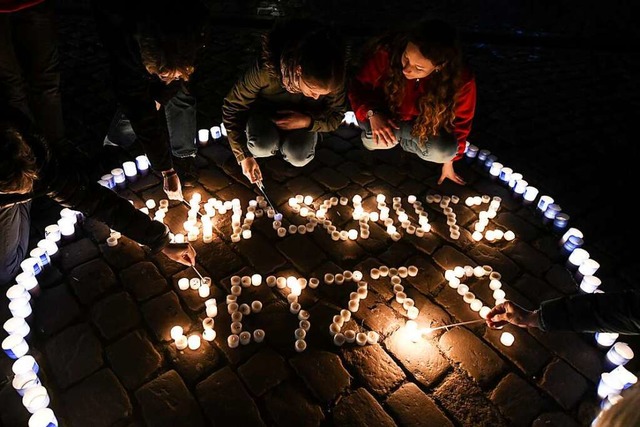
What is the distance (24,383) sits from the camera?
2.29m

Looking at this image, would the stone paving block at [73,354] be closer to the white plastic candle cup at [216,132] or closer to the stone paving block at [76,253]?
the stone paving block at [76,253]

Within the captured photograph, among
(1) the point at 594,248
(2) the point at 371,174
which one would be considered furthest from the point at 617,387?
(2) the point at 371,174

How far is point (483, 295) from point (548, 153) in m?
2.57

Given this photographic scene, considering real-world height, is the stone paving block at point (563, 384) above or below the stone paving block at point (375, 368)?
above

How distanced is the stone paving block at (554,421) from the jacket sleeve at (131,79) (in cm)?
318

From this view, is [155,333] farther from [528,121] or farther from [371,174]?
[528,121]

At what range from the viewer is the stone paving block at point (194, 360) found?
256cm

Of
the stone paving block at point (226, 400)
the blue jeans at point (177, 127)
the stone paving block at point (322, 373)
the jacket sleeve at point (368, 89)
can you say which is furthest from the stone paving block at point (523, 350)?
the blue jeans at point (177, 127)

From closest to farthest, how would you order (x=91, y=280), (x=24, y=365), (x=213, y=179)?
1. (x=24, y=365)
2. (x=91, y=280)
3. (x=213, y=179)

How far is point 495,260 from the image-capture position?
349 cm

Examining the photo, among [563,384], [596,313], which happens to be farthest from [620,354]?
[596,313]

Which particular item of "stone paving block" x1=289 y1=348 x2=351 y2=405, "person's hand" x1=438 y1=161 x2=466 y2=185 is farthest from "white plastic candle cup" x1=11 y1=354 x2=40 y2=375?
"person's hand" x1=438 y1=161 x2=466 y2=185

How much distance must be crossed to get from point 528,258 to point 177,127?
3.48 meters

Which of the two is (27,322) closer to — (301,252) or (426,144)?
(301,252)
